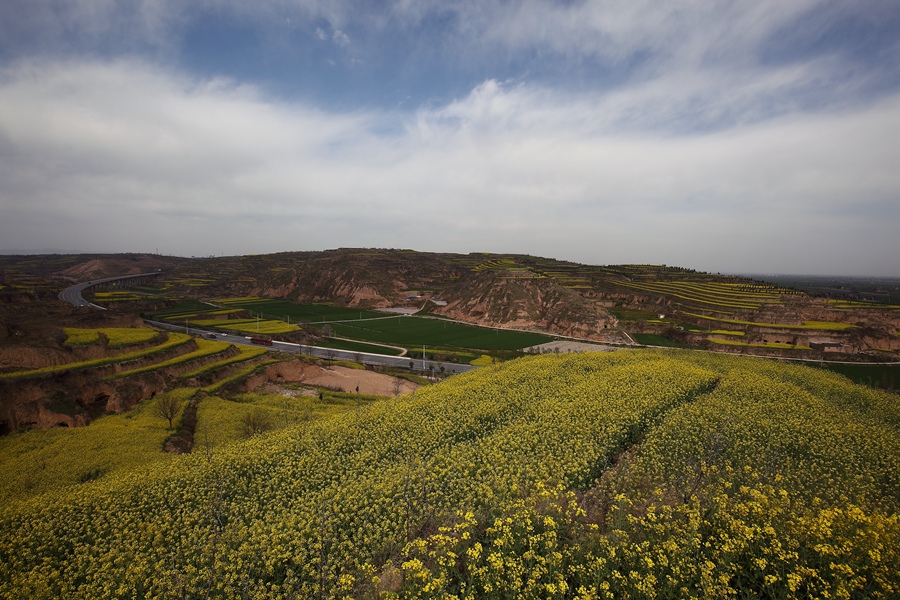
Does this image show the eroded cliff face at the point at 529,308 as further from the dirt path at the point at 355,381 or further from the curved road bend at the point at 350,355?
the dirt path at the point at 355,381

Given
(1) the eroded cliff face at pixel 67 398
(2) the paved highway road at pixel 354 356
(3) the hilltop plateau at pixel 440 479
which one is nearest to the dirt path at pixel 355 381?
(3) the hilltop plateau at pixel 440 479

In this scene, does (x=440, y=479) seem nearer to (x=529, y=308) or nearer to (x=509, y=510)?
(x=509, y=510)

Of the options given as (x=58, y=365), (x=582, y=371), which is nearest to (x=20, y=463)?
(x=58, y=365)

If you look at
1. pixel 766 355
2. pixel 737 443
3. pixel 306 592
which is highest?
pixel 737 443

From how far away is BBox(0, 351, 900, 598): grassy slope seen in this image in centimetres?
866

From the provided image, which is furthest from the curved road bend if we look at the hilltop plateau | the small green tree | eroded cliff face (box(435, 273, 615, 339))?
eroded cliff face (box(435, 273, 615, 339))

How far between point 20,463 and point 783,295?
118 metres

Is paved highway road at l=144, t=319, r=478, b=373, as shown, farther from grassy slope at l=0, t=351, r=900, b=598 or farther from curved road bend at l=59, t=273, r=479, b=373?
grassy slope at l=0, t=351, r=900, b=598

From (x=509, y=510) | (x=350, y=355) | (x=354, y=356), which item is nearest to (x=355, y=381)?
(x=354, y=356)

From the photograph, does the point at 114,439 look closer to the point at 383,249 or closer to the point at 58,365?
the point at 58,365

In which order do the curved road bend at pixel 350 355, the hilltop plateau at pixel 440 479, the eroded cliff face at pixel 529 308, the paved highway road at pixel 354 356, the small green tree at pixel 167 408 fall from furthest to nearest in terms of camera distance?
the eroded cliff face at pixel 529 308
the curved road bend at pixel 350 355
the paved highway road at pixel 354 356
the small green tree at pixel 167 408
the hilltop plateau at pixel 440 479

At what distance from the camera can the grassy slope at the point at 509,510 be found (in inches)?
341

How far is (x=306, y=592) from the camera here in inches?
361

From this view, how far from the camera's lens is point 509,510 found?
11.7 metres
